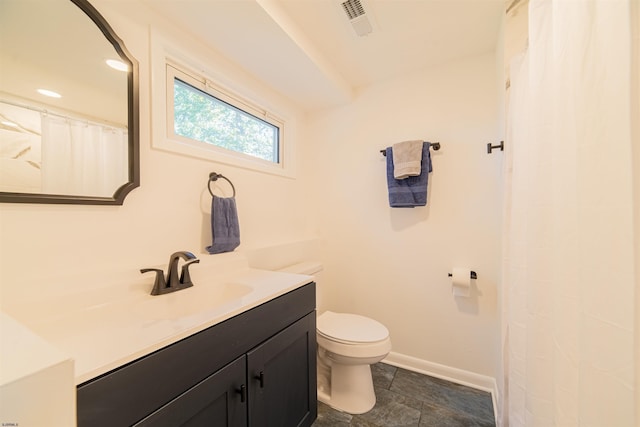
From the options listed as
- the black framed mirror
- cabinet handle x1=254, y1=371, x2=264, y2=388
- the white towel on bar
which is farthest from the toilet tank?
the black framed mirror

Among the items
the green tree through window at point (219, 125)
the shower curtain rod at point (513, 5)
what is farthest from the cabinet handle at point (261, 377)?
the shower curtain rod at point (513, 5)

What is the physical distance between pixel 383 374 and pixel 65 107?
2.28 m

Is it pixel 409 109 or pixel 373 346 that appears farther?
pixel 409 109

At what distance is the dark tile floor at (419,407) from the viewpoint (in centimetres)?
138

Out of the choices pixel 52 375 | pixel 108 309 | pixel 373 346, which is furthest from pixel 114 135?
pixel 373 346

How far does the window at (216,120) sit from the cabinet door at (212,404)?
1.12 meters

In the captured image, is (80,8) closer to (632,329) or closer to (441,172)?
(632,329)

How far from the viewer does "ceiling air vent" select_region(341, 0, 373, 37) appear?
4.28 ft

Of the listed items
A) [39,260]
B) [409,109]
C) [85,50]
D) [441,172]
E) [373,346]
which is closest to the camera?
[39,260]

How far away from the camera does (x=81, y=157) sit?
0.94 m

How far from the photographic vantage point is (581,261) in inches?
18.6

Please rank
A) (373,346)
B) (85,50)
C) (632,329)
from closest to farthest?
(632,329), (85,50), (373,346)

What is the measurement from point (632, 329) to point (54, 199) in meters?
1.50

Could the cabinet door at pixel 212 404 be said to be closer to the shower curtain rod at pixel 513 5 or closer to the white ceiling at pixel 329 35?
the white ceiling at pixel 329 35
